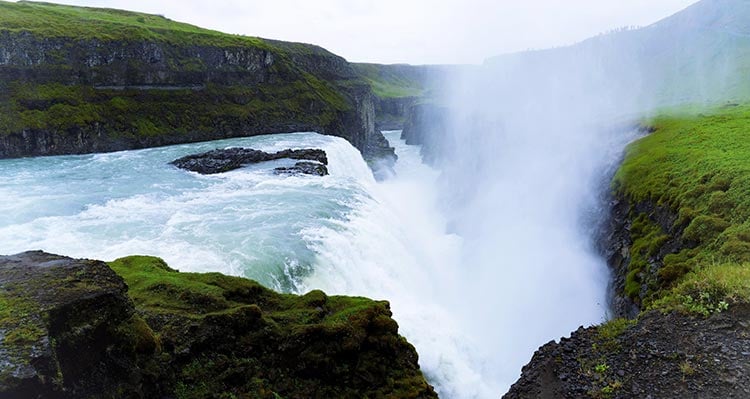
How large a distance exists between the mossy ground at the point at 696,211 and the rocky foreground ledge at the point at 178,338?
27.7 ft

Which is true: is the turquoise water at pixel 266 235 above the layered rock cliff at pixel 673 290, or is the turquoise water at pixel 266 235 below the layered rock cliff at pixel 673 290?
below

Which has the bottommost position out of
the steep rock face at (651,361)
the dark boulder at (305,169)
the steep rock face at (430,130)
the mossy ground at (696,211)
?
the steep rock face at (430,130)

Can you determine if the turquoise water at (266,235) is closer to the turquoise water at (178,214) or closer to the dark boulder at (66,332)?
the turquoise water at (178,214)

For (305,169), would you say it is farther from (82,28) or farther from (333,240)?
(82,28)

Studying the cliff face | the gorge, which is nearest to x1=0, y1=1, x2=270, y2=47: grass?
the cliff face

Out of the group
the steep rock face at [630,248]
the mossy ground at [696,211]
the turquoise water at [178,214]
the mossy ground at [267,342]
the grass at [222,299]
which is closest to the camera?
the mossy ground at [267,342]

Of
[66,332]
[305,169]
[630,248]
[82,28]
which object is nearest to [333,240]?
[66,332]

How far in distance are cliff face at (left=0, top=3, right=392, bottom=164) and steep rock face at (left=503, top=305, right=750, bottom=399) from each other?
60.0 meters

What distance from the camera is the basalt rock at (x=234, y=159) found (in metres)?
41.2

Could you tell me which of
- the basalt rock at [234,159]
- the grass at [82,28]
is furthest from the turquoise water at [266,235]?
the grass at [82,28]

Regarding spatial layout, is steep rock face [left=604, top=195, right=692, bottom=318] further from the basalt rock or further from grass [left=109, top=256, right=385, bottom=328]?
the basalt rock

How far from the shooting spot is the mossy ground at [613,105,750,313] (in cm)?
1295

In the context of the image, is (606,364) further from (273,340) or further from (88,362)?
(88,362)

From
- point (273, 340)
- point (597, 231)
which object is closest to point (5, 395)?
point (273, 340)
